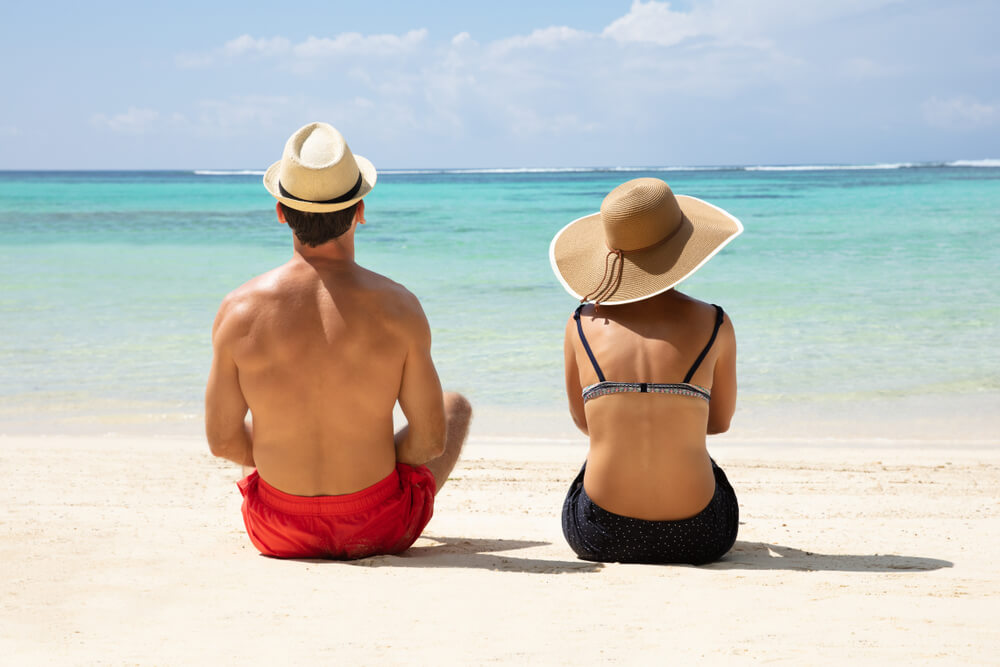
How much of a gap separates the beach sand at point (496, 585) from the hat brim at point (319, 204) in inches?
39.8

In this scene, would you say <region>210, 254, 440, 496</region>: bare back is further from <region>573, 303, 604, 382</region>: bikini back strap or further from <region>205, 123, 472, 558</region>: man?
<region>573, 303, 604, 382</region>: bikini back strap

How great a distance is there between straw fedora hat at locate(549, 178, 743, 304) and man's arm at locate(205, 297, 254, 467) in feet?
3.14

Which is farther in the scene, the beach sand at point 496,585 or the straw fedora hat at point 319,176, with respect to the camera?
the straw fedora hat at point 319,176

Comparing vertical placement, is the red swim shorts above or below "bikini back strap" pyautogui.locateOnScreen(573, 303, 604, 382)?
below

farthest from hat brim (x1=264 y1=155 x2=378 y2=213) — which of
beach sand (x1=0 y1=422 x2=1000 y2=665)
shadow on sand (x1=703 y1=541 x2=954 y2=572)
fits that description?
shadow on sand (x1=703 y1=541 x2=954 y2=572)

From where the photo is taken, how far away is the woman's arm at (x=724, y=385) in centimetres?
281

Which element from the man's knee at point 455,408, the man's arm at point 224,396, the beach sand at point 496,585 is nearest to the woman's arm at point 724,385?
the beach sand at point 496,585

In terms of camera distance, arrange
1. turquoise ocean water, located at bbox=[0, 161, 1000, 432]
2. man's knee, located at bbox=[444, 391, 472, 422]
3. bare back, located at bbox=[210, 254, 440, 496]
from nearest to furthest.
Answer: bare back, located at bbox=[210, 254, 440, 496], man's knee, located at bbox=[444, 391, 472, 422], turquoise ocean water, located at bbox=[0, 161, 1000, 432]

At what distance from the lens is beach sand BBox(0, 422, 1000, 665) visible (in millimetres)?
2062

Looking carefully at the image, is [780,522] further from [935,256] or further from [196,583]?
[935,256]

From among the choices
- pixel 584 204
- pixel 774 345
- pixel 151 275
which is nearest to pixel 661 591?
pixel 774 345

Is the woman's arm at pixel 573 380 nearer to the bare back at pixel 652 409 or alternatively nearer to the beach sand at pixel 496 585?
the bare back at pixel 652 409

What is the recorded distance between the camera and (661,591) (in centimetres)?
250

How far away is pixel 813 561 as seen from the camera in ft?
9.88
